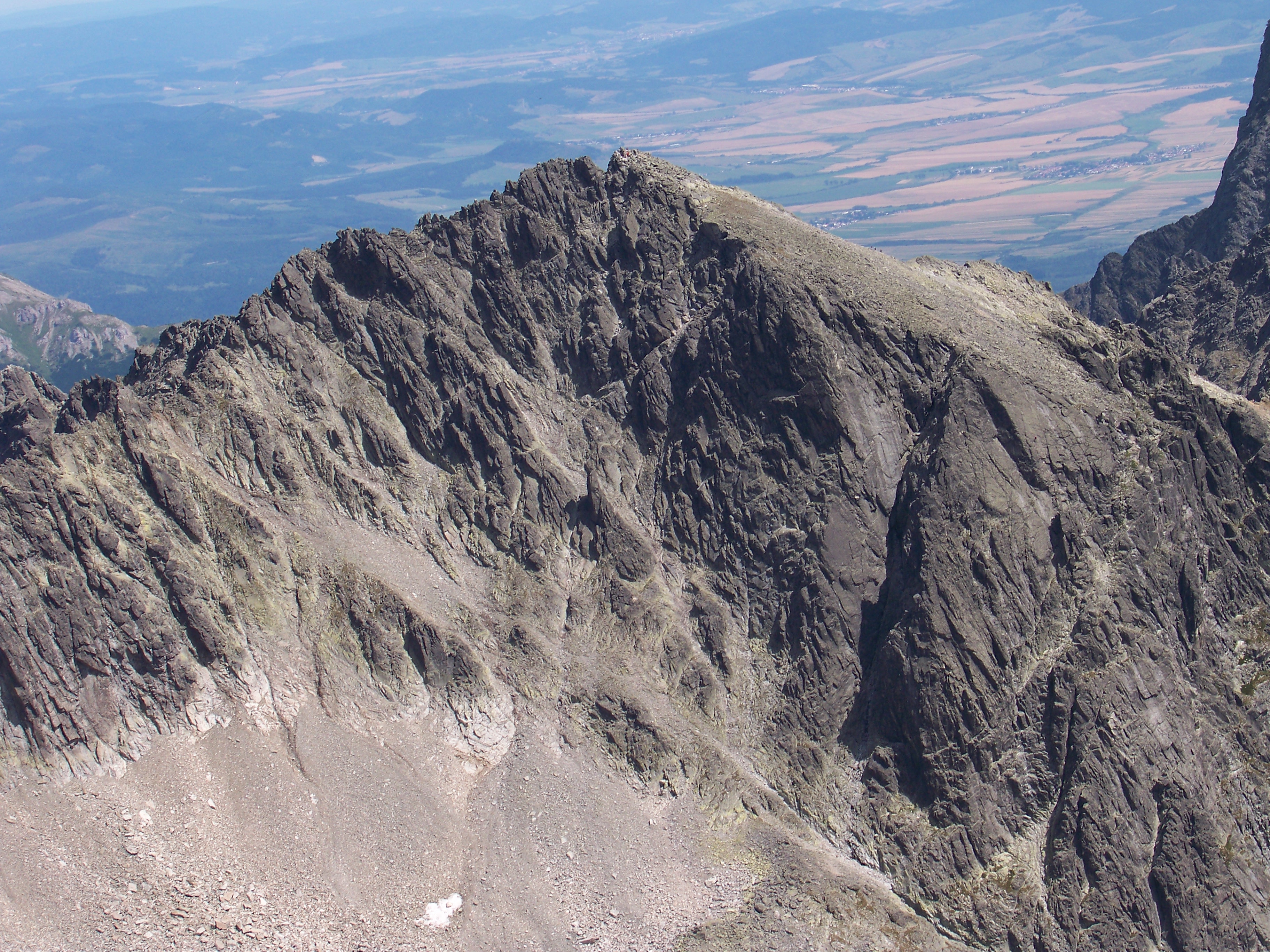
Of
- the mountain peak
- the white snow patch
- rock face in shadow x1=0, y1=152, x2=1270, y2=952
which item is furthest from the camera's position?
the mountain peak

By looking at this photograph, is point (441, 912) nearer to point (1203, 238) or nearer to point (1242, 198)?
point (1242, 198)

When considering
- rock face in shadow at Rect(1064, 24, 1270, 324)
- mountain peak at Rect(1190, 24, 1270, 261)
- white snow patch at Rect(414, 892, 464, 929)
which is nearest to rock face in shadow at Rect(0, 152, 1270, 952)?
white snow patch at Rect(414, 892, 464, 929)

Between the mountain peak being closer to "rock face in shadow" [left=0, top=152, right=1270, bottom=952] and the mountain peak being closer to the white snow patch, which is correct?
"rock face in shadow" [left=0, top=152, right=1270, bottom=952]

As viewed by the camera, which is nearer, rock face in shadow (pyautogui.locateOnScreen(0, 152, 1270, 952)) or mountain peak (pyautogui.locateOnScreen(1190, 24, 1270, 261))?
rock face in shadow (pyautogui.locateOnScreen(0, 152, 1270, 952))

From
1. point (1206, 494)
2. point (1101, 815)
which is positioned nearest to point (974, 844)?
point (1101, 815)

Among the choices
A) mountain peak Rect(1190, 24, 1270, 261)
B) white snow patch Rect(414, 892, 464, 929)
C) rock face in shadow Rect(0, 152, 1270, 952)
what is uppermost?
mountain peak Rect(1190, 24, 1270, 261)

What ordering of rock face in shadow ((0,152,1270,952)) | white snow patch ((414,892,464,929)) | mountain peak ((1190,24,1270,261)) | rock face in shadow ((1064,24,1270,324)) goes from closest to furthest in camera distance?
white snow patch ((414,892,464,929)) < rock face in shadow ((0,152,1270,952)) < mountain peak ((1190,24,1270,261)) < rock face in shadow ((1064,24,1270,324))

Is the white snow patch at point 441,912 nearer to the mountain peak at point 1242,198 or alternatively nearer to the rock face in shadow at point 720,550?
the rock face in shadow at point 720,550
